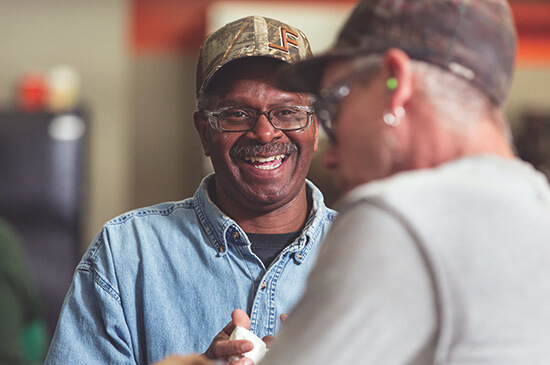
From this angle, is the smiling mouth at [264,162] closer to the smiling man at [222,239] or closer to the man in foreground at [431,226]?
the smiling man at [222,239]

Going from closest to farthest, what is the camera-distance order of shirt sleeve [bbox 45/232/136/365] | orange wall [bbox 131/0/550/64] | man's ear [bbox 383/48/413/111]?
man's ear [bbox 383/48/413/111] → shirt sleeve [bbox 45/232/136/365] → orange wall [bbox 131/0/550/64]

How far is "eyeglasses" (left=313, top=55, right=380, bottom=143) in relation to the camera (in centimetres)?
101

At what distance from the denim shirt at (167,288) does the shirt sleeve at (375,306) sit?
0.83 m

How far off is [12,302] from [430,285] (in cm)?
254

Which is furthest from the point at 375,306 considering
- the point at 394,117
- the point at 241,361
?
the point at 241,361

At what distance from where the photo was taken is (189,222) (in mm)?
1815

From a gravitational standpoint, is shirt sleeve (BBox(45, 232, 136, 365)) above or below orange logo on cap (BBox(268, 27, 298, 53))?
below

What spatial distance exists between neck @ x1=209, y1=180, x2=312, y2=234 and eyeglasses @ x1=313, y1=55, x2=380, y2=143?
67 centimetres

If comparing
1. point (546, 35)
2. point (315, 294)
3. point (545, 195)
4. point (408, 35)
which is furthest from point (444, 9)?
point (546, 35)

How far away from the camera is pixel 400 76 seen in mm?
965

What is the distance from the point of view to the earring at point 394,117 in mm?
970

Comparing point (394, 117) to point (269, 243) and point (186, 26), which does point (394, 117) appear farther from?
point (186, 26)

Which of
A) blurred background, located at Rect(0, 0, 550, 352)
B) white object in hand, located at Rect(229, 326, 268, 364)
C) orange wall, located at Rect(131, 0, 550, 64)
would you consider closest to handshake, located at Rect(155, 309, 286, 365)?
white object in hand, located at Rect(229, 326, 268, 364)

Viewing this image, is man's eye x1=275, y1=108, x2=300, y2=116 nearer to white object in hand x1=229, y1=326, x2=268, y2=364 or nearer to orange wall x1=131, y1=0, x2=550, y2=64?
white object in hand x1=229, y1=326, x2=268, y2=364
